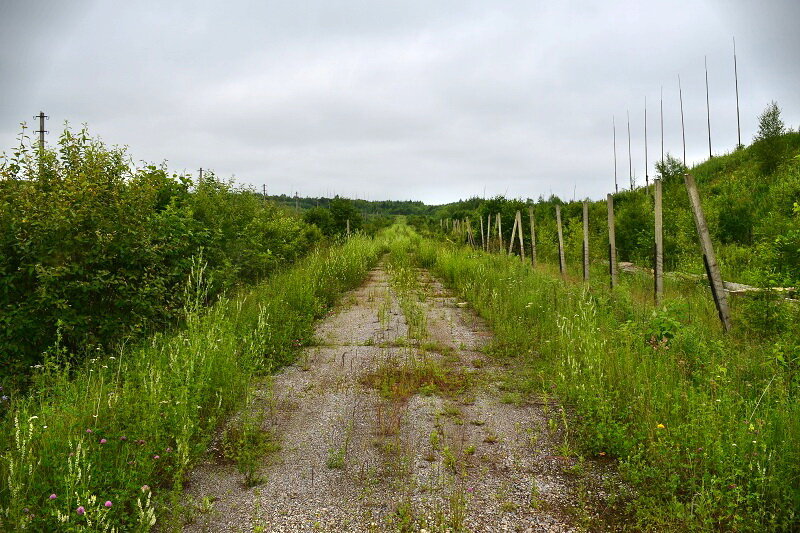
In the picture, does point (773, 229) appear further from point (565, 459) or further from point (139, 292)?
point (139, 292)

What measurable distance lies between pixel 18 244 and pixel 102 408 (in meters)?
2.64

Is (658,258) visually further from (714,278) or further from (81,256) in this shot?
(81,256)

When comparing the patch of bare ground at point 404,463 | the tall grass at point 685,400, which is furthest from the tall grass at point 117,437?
the tall grass at point 685,400

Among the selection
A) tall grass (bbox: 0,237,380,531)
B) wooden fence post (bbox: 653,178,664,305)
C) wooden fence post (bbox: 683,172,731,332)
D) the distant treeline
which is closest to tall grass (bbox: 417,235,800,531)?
wooden fence post (bbox: 683,172,731,332)

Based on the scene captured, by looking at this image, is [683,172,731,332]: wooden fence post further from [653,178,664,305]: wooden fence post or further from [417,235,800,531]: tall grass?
[653,178,664,305]: wooden fence post

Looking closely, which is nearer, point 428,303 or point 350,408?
point 350,408

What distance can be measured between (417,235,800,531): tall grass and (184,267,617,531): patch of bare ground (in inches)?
12.5

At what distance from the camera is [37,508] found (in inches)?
101

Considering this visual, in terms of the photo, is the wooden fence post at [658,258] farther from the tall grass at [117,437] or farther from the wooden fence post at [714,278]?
the tall grass at [117,437]

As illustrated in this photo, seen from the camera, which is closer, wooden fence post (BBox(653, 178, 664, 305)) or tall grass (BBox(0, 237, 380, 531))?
tall grass (BBox(0, 237, 380, 531))

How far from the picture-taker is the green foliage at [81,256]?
497 cm

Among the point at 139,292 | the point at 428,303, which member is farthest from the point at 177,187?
the point at 428,303

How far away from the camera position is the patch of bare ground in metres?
2.85

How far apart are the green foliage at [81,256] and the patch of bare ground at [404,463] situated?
2109 mm
